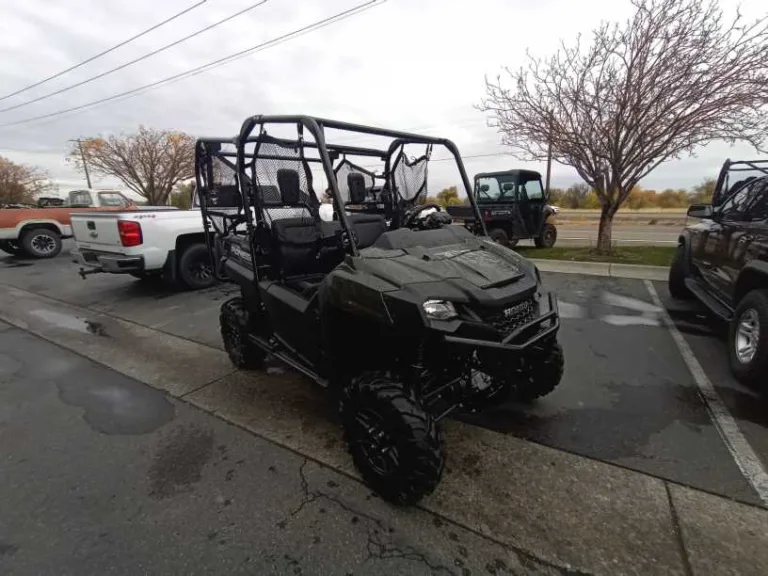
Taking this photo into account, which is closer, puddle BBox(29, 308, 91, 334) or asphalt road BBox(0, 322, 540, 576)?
asphalt road BBox(0, 322, 540, 576)

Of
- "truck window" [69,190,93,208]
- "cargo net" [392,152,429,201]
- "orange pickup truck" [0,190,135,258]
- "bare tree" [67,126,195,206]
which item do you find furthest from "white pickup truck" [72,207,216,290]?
"bare tree" [67,126,195,206]

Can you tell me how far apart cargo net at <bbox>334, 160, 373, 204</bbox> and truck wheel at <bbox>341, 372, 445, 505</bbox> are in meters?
1.54

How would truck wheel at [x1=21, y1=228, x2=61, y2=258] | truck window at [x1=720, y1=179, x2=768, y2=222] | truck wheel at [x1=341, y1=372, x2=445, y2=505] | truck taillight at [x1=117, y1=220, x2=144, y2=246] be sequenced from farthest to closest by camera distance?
truck wheel at [x1=21, y1=228, x2=61, y2=258], truck taillight at [x1=117, y1=220, x2=144, y2=246], truck window at [x1=720, y1=179, x2=768, y2=222], truck wheel at [x1=341, y1=372, x2=445, y2=505]

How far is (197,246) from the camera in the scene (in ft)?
22.9

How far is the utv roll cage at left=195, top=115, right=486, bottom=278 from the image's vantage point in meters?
2.52

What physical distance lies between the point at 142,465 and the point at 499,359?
2.30m

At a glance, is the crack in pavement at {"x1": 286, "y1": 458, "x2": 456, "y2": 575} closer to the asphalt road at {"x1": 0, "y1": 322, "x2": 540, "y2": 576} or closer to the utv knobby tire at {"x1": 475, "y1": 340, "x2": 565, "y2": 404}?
the asphalt road at {"x1": 0, "y1": 322, "x2": 540, "y2": 576}

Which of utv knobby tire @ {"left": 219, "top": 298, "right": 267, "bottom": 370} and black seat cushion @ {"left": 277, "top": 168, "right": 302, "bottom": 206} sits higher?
black seat cushion @ {"left": 277, "top": 168, "right": 302, "bottom": 206}

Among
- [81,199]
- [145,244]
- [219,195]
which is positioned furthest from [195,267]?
[81,199]

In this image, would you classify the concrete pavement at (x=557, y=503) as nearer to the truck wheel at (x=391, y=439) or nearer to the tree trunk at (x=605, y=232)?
the truck wheel at (x=391, y=439)

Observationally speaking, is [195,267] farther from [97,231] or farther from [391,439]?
[391,439]

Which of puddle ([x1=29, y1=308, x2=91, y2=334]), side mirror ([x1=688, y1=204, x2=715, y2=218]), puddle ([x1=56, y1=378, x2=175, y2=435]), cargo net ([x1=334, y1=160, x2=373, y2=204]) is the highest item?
cargo net ([x1=334, y1=160, x2=373, y2=204])

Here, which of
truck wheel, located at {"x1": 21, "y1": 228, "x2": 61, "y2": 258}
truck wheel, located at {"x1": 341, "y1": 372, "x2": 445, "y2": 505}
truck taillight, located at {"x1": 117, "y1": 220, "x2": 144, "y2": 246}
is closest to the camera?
truck wheel, located at {"x1": 341, "y1": 372, "x2": 445, "y2": 505}

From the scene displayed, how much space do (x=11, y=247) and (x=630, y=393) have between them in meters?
15.6
